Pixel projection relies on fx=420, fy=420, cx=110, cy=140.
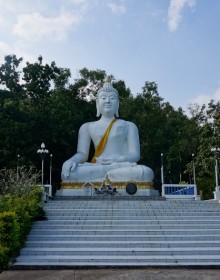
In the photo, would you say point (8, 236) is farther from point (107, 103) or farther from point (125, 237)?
point (107, 103)

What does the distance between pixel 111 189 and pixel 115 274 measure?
10183 millimetres

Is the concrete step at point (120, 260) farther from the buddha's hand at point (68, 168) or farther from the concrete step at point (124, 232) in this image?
the buddha's hand at point (68, 168)

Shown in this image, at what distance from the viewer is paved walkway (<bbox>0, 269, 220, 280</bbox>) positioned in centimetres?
752

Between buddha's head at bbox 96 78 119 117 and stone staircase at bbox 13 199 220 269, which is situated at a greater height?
buddha's head at bbox 96 78 119 117

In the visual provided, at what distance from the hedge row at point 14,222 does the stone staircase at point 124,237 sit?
0.96 feet

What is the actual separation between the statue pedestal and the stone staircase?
4.19 metres

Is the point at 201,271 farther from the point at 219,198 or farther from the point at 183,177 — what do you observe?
the point at 183,177

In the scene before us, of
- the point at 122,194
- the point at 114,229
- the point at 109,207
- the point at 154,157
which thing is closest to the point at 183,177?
the point at 154,157

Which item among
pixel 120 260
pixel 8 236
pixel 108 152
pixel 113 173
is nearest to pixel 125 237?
pixel 120 260

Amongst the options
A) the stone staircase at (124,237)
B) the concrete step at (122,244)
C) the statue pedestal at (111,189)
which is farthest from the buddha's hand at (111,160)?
the concrete step at (122,244)

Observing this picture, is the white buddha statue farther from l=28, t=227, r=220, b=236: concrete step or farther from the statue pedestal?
l=28, t=227, r=220, b=236: concrete step

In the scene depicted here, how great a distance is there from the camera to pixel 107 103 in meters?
21.0

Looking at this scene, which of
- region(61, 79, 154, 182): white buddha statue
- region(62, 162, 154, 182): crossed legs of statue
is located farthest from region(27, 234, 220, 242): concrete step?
region(61, 79, 154, 182): white buddha statue

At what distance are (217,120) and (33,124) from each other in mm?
12158
